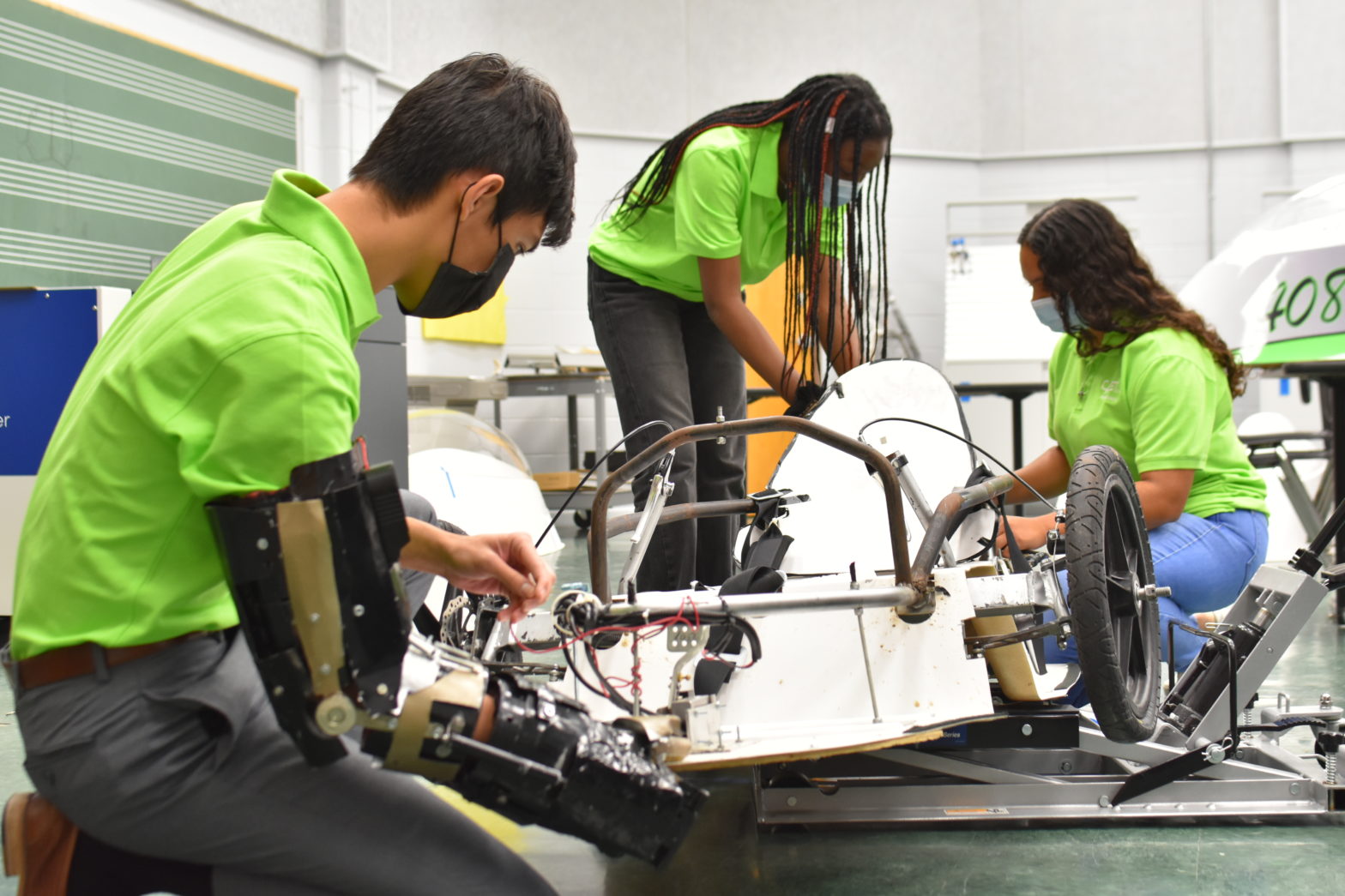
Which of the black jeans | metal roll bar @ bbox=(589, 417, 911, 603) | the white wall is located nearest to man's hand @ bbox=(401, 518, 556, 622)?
metal roll bar @ bbox=(589, 417, 911, 603)

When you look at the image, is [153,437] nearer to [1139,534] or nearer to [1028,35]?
[1139,534]

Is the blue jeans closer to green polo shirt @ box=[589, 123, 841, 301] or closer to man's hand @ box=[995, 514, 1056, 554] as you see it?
man's hand @ box=[995, 514, 1056, 554]

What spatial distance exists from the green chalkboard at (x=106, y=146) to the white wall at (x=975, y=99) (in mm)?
2188

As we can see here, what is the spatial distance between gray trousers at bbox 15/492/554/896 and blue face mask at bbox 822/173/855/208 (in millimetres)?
1628

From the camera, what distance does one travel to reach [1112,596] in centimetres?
194

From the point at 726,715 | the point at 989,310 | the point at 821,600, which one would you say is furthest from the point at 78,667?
the point at 989,310

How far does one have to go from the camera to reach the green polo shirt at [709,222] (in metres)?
2.30

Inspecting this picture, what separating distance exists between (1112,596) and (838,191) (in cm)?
99

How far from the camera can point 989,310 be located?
7656 millimetres

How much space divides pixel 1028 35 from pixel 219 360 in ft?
28.3

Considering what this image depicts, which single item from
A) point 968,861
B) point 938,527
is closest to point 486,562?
point 938,527

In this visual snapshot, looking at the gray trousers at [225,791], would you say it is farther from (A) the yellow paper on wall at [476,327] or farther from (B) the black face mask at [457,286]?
(A) the yellow paper on wall at [476,327]

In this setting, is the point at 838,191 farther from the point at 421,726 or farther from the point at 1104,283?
the point at 421,726

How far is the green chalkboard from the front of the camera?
445cm
